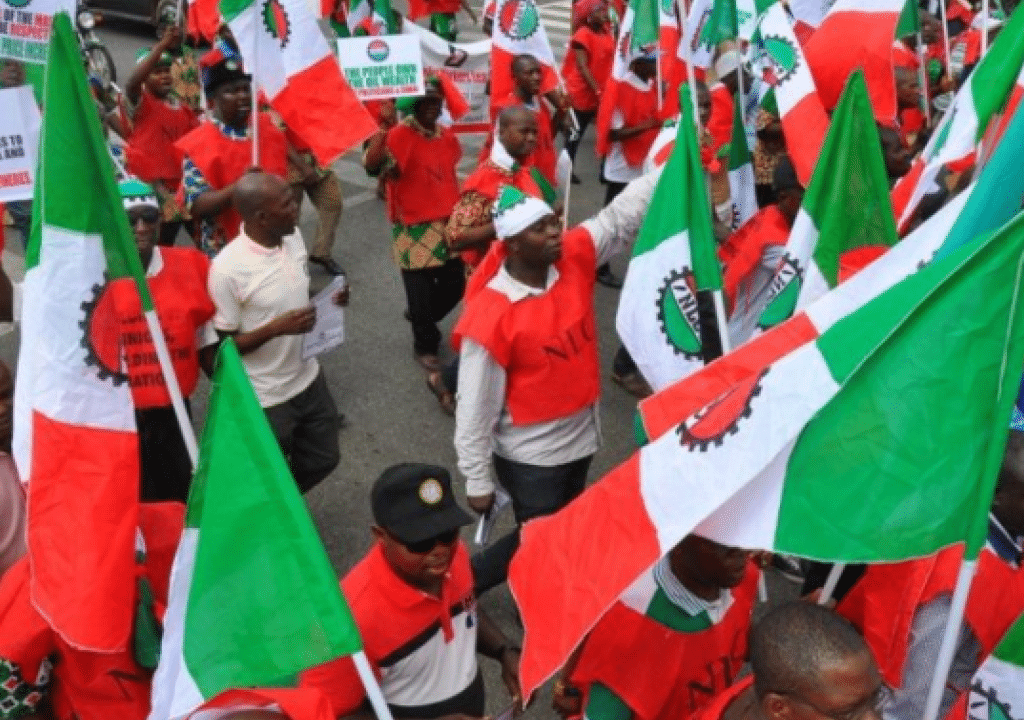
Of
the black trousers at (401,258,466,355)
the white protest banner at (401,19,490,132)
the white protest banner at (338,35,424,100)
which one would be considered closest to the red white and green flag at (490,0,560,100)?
the white protest banner at (401,19,490,132)

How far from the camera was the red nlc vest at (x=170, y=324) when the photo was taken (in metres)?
3.91

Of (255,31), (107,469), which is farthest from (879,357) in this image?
(255,31)

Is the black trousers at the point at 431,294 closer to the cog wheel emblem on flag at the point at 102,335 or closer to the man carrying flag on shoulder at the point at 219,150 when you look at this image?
the man carrying flag on shoulder at the point at 219,150

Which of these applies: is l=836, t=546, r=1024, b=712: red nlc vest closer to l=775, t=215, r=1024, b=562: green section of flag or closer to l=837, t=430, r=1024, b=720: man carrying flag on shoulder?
l=837, t=430, r=1024, b=720: man carrying flag on shoulder

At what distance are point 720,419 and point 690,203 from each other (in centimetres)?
125

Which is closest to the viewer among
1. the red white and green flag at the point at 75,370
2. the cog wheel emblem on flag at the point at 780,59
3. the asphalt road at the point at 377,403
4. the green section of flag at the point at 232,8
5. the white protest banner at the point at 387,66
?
the red white and green flag at the point at 75,370

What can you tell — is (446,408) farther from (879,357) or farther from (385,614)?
(879,357)

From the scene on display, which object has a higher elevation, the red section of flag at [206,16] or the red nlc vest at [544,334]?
the red nlc vest at [544,334]

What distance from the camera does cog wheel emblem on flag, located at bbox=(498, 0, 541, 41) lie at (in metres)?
7.05

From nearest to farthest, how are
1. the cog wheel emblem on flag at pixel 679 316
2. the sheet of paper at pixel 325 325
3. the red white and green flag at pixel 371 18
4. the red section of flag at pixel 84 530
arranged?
the red section of flag at pixel 84 530, the cog wheel emblem on flag at pixel 679 316, the sheet of paper at pixel 325 325, the red white and green flag at pixel 371 18

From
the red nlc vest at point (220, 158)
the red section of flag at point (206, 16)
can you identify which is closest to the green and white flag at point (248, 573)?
the red nlc vest at point (220, 158)

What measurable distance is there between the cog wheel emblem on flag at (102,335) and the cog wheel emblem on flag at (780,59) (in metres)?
3.02

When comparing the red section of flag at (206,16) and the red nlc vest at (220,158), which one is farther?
the red section of flag at (206,16)

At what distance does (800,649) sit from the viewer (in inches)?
96.6
